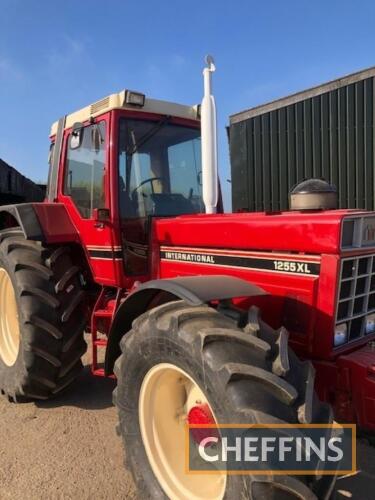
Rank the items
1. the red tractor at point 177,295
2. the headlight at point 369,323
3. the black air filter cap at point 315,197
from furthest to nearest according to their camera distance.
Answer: the black air filter cap at point 315,197
the headlight at point 369,323
the red tractor at point 177,295

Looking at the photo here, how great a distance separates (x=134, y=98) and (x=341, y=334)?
224 cm

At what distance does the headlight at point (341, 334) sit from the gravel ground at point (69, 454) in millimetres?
863

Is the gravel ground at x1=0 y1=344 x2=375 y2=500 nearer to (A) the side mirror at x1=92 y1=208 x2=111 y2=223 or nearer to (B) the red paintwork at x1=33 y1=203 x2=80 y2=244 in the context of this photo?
(B) the red paintwork at x1=33 y1=203 x2=80 y2=244

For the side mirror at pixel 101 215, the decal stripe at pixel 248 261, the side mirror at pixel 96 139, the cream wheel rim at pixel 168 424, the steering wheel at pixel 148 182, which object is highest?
the side mirror at pixel 96 139

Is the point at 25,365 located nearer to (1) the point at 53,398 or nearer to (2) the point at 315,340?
(1) the point at 53,398

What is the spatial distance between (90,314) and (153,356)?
1870 millimetres

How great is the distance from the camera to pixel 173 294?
265 cm

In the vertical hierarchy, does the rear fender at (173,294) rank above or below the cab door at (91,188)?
below

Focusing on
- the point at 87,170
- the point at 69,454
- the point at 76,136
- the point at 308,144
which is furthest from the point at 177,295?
the point at 308,144

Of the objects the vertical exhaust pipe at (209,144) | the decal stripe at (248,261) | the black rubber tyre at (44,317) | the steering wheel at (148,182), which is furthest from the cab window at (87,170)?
the vertical exhaust pipe at (209,144)

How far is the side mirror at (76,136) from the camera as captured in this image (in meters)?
3.91

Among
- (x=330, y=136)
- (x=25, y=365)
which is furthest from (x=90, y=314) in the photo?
(x=330, y=136)

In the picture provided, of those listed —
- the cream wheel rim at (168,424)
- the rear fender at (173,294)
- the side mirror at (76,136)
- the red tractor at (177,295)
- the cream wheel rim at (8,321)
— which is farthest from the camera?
the cream wheel rim at (8,321)

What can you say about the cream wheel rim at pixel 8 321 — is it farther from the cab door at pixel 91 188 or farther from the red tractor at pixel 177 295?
the cab door at pixel 91 188
